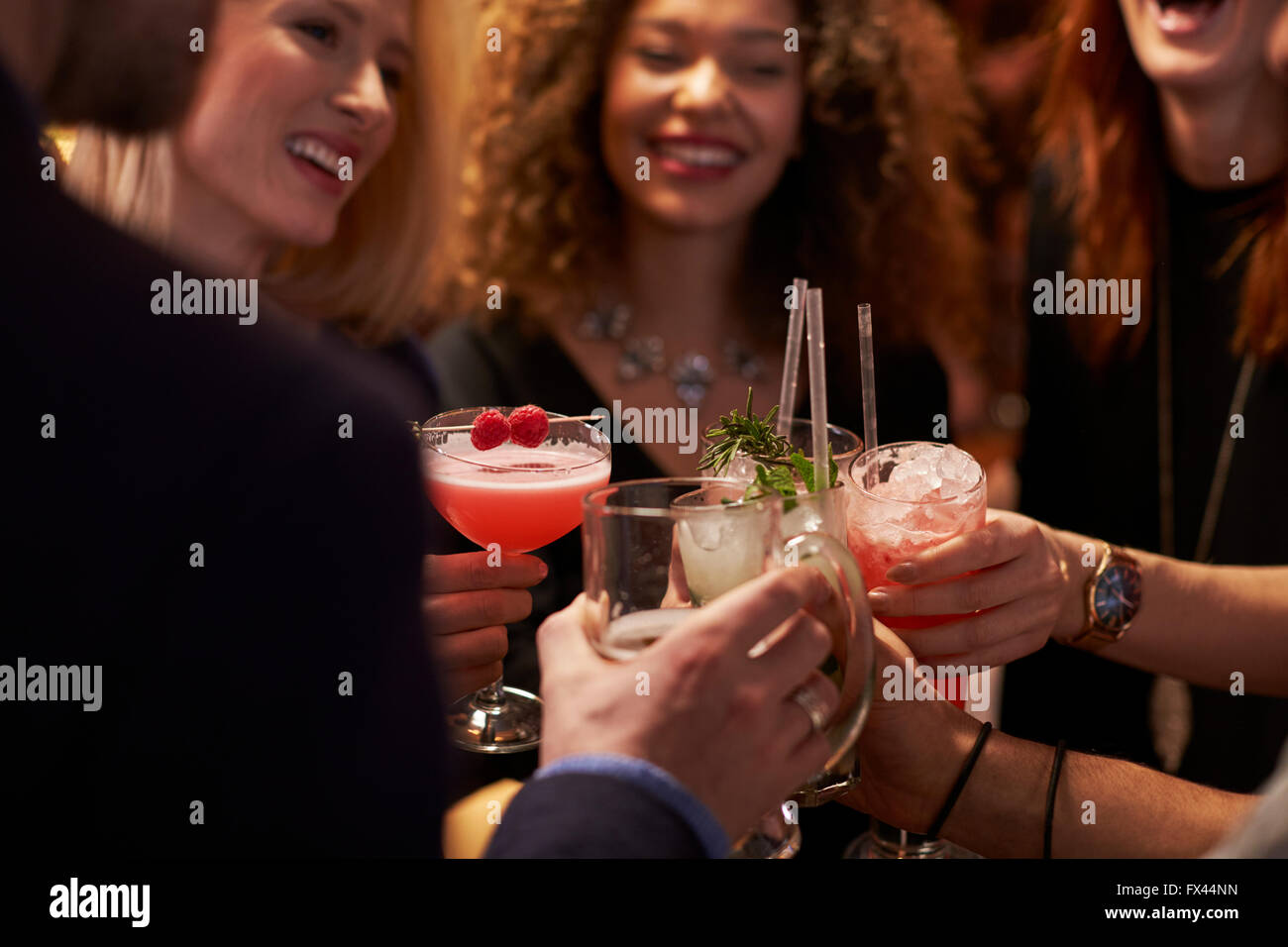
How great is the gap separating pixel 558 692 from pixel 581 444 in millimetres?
621

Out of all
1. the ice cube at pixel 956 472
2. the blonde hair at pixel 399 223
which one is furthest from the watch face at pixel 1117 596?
the blonde hair at pixel 399 223

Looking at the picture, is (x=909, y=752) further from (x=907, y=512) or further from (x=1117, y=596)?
(x=1117, y=596)

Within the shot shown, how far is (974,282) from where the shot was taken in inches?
118

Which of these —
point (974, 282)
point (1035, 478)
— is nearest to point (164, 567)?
point (1035, 478)

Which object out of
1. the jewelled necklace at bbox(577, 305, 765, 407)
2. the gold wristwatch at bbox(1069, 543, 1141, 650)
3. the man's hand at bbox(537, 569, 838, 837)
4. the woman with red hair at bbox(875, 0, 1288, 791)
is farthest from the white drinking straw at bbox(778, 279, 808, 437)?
the jewelled necklace at bbox(577, 305, 765, 407)

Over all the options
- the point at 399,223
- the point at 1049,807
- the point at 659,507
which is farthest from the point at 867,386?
the point at 399,223

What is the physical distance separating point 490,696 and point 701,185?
121 centimetres

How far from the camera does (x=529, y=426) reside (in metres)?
1.35

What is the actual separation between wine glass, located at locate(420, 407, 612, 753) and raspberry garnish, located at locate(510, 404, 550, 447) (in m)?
0.05
